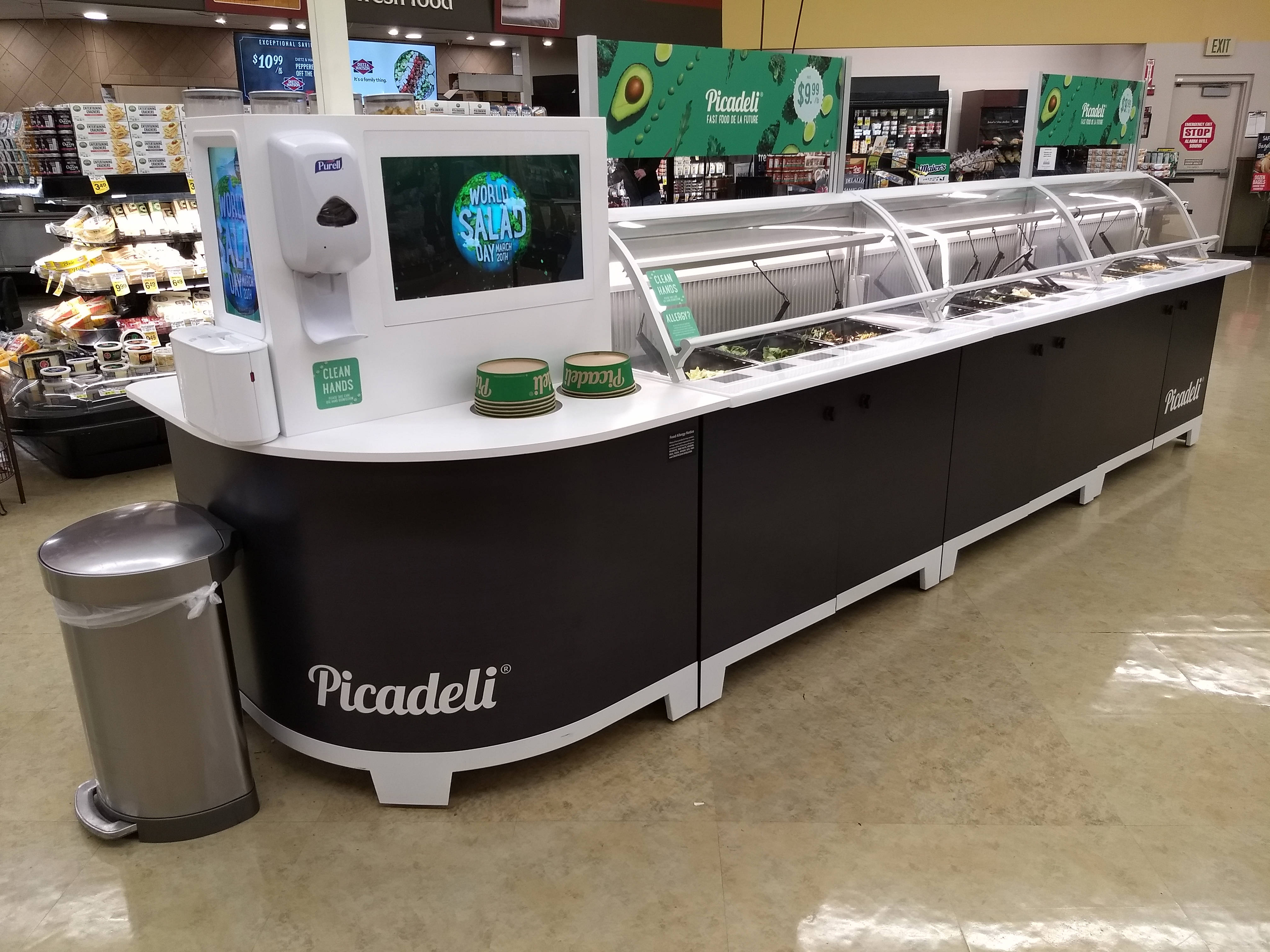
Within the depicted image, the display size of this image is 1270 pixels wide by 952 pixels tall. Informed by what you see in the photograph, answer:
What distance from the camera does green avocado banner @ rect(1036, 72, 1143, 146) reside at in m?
5.46

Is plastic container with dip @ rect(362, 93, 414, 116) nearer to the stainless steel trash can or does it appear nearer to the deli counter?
the deli counter

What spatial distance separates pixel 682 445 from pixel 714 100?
5.64 feet

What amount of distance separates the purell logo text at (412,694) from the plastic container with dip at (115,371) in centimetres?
332

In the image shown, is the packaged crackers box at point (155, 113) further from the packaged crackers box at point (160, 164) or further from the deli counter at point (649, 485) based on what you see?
the deli counter at point (649, 485)

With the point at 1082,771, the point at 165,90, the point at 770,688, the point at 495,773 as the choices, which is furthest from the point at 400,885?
the point at 165,90

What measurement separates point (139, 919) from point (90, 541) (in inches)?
35.2

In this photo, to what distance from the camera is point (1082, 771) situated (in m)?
2.72

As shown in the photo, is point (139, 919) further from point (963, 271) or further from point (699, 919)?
point (963, 271)

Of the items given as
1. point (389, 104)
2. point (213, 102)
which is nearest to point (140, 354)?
point (213, 102)

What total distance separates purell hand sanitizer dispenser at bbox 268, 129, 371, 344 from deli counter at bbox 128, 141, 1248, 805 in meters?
0.09

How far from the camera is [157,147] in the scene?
16.3 feet

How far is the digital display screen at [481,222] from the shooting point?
2.44m

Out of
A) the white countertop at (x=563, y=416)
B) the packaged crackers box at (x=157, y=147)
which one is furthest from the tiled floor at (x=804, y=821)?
the packaged crackers box at (x=157, y=147)

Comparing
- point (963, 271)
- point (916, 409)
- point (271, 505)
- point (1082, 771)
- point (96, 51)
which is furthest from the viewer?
point (96, 51)
